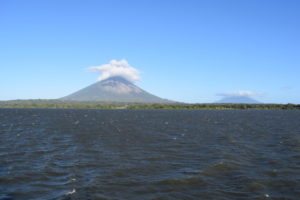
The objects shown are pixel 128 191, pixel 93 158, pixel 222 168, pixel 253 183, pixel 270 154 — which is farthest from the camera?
pixel 270 154

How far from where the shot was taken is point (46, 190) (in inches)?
729

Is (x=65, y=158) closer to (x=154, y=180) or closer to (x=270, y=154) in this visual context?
(x=154, y=180)

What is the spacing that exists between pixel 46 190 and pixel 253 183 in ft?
51.0

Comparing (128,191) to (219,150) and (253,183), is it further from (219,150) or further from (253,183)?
(219,150)

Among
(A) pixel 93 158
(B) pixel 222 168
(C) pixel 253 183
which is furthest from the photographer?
(A) pixel 93 158

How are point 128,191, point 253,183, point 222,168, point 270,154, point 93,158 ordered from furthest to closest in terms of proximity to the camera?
point 270,154 < point 93,158 < point 222,168 < point 253,183 < point 128,191

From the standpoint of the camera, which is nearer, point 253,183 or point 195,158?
point 253,183

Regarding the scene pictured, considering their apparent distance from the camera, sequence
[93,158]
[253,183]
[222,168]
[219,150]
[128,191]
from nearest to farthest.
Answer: [128,191] < [253,183] < [222,168] < [93,158] < [219,150]

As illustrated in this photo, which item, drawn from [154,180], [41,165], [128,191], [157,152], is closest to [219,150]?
[157,152]

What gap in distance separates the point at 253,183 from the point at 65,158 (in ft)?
63.5

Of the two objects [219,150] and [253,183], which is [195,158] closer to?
[219,150]

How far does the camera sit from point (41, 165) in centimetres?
2544

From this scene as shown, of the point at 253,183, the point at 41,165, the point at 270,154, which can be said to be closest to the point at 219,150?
the point at 270,154

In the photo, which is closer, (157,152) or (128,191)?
(128,191)
